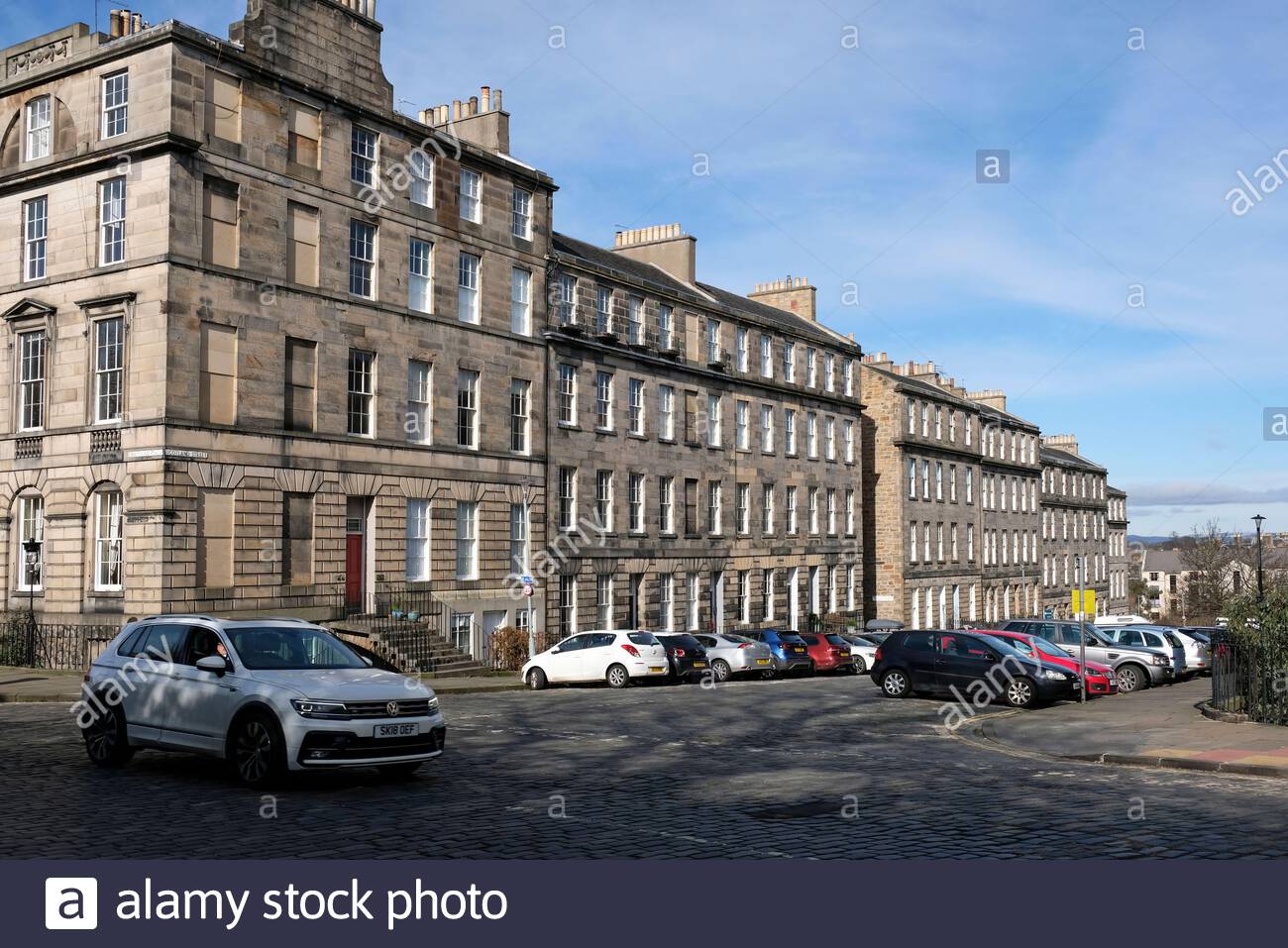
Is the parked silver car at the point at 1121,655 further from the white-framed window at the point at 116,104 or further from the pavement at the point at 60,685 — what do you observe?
the white-framed window at the point at 116,104

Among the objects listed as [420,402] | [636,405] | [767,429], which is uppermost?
[636,405]

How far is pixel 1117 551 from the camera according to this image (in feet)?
344

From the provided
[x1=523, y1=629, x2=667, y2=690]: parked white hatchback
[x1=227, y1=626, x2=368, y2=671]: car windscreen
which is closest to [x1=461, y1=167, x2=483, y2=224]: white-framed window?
[x1=523, y1=629, x2=667, y2=690]: parked white hatchback

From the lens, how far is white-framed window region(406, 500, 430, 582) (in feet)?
115

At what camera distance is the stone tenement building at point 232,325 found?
2897 centimetres

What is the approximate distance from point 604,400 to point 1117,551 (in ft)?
244

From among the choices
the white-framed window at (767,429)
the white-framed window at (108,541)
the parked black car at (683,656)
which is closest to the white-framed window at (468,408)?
the parked black car at (683,656)

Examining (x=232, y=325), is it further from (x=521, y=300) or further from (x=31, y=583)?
(x=521, y=300)

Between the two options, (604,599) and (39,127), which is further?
(604,599)

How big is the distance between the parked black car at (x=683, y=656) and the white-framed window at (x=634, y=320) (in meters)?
14.6

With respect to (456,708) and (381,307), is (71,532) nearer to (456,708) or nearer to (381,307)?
(381,307)

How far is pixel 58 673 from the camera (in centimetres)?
2841

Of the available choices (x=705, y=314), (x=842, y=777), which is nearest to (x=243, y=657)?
(x=842, y=777)

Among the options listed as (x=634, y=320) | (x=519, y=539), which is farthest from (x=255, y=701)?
(x=634, y=320)
